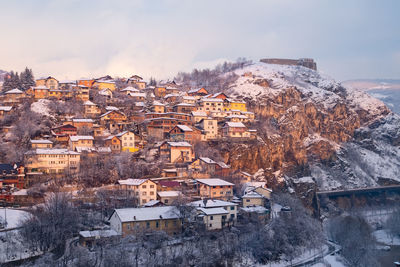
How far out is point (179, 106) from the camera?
227 ft

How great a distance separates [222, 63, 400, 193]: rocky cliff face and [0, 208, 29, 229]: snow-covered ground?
1096 inches

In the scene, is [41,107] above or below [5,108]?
above

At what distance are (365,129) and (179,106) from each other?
4022 cm

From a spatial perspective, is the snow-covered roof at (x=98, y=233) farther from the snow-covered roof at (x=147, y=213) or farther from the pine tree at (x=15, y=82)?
the pine tree at (x=15, y=82)

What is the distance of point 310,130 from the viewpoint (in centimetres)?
8200

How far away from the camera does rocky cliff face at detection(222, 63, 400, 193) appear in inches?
2583

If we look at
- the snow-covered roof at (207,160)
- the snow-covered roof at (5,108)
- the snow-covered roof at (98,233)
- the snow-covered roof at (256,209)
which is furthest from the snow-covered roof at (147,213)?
the snow-covered roof at (5,108)

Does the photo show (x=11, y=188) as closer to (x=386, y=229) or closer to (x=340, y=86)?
(x=386, y=229)

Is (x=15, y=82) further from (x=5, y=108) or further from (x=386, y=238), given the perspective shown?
(x=386, y=238)

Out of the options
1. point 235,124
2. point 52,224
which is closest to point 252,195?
point 235,124

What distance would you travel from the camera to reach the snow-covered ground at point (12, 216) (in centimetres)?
3744

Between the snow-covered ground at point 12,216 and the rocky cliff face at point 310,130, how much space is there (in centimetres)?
2784

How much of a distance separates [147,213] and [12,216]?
1131cm

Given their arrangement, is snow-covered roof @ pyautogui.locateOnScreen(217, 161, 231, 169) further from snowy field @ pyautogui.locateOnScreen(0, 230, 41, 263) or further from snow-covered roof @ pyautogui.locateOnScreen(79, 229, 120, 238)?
snowy field @ pyautogui.locateOnScreen(0, 230, 41, 263)
